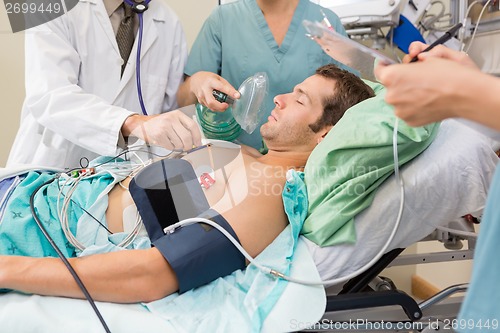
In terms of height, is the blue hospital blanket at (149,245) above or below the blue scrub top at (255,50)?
below

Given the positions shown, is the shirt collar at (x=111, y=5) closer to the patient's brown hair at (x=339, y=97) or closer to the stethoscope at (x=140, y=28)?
the stethoscope at (x=140, y=28)

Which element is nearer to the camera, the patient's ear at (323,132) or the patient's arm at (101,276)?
the patient's arm at (101,276)

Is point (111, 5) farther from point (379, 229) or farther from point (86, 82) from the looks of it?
point (379, 229)

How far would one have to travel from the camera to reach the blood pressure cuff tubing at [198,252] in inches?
43.7

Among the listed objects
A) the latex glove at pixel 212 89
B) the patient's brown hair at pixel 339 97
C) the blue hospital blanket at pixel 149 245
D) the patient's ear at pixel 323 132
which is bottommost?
the blue hospital blanket at pixel 149 245

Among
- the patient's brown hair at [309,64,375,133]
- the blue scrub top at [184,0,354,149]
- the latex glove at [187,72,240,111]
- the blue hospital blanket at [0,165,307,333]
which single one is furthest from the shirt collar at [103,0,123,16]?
the patient's brown hair at [309,64,375,133]

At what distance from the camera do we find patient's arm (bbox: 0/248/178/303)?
42.2 inches

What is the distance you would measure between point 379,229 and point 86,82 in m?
1.16

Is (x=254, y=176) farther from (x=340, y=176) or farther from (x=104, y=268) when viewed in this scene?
(x=104, y=268)

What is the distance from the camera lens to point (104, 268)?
42.8 inches

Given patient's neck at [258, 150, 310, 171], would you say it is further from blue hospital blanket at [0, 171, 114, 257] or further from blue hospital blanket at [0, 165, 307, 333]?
blue hospital blanket at [0, 171, 114, 257]

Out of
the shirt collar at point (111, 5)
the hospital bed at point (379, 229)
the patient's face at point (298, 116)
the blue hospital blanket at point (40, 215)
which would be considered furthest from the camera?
the shirt collar at point (111, 5)

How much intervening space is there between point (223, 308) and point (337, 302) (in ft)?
0.92

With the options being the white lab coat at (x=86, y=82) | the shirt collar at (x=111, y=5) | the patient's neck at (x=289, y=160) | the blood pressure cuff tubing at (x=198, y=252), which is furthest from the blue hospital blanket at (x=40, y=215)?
the shirt collar at (x=111, y=5)
